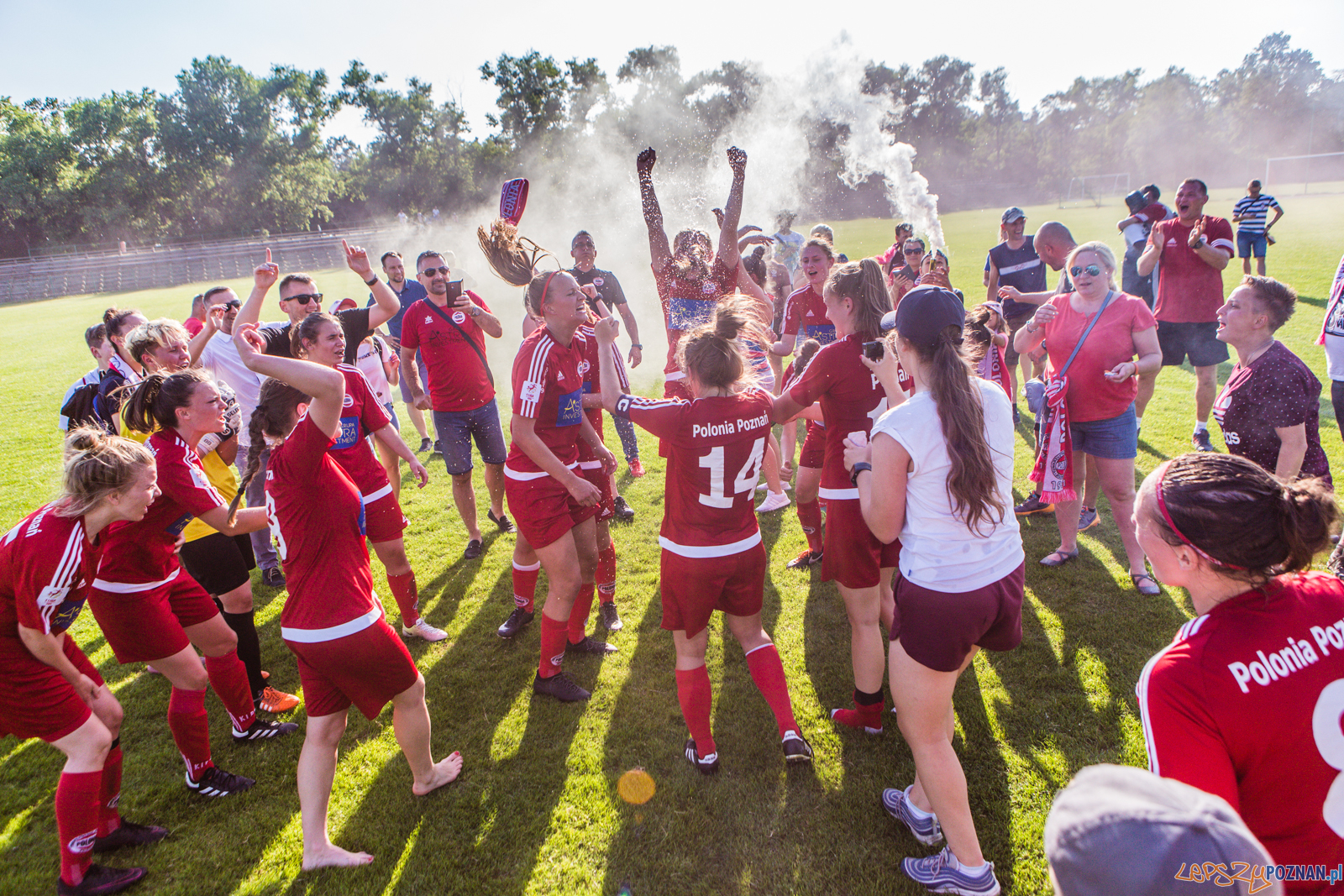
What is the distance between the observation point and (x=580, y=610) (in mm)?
4230

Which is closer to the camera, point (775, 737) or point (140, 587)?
point (140, 587)

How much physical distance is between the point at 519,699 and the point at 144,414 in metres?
2.47

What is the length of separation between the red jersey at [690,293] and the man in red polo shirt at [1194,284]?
4771 mm

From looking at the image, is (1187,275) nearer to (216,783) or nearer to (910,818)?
(910,818)

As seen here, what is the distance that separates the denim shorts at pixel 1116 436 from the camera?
14.5 feet

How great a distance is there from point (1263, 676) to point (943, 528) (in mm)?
1010

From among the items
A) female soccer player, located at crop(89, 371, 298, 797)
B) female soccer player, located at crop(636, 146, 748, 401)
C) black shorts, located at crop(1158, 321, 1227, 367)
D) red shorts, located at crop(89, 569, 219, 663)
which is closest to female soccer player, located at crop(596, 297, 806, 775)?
female soccer player, located at crop(89, 371, 298, 797)

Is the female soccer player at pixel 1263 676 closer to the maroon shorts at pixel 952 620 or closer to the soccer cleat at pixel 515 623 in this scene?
the maroon shorts at pixel 952 620

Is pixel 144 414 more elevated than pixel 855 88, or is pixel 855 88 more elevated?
pixel 855 88

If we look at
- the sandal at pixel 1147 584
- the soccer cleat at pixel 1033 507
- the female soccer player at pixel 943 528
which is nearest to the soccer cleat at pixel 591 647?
the female soccer player at pixel 943 528

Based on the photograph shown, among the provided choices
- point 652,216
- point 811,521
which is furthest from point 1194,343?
point 652,216

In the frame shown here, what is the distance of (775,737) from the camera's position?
3.51 m

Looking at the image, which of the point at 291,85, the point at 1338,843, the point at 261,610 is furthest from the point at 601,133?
the point at 1338,843

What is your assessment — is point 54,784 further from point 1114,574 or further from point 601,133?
point 601,133
